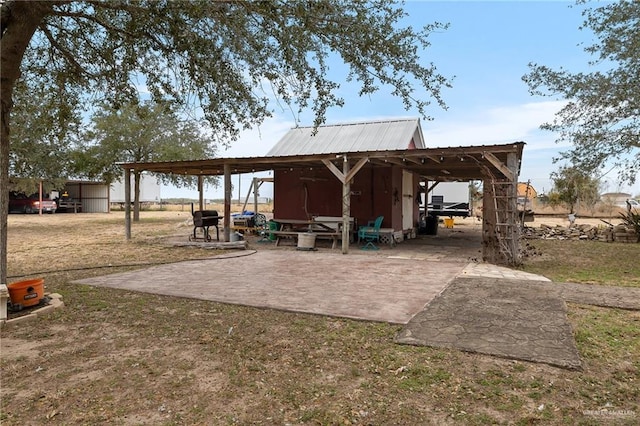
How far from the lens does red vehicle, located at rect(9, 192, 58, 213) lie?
32.5 metres

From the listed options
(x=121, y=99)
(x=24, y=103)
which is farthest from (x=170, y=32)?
(x=24, y=103)

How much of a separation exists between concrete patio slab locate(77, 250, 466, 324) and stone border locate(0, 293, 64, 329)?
104 cm

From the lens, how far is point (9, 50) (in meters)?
4.81

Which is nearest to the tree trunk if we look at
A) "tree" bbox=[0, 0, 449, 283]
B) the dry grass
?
"tree" bbox=[0, 0, 449, 283]

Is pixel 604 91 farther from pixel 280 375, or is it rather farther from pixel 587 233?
pixel 280 375

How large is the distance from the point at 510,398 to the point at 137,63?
21.4 feet

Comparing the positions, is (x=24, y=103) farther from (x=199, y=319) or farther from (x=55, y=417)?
(x=55, y=417)

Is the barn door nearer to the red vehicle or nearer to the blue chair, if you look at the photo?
the blue chair

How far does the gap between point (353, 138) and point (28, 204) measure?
96.2 ft

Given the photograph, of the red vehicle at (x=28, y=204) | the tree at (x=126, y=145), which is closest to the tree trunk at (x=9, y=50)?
the tree at (x=126, y=145)

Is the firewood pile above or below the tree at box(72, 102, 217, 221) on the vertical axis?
below

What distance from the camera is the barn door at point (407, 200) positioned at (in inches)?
568

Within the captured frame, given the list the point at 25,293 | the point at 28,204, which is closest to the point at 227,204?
the point at 25,293

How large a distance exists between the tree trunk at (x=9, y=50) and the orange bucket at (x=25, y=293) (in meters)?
0.26
